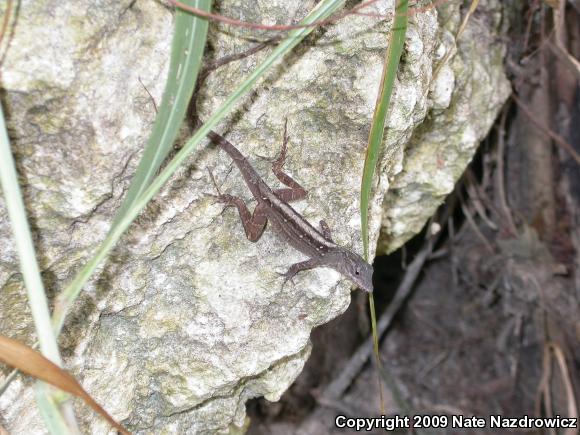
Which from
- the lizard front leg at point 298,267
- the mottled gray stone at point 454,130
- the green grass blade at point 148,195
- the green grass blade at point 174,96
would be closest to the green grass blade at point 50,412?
the green grass blade at point 148,195

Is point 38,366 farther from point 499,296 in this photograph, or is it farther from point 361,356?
point 499,296

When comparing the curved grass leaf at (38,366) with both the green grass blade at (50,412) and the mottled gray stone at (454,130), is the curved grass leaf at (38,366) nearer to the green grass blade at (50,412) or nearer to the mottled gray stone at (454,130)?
the green grass blade at (50,412)

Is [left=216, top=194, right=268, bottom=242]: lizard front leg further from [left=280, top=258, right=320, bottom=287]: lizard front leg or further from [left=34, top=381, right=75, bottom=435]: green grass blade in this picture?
[left=34, top=381, right=75, bottom=435]: green grass blade

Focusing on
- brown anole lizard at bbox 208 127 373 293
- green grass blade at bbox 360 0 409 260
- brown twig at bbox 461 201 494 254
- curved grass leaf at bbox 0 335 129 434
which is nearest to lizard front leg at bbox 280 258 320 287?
brown anole lizard at bbox 208 127 373 293

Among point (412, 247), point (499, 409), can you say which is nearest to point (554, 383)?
point (499, 409)

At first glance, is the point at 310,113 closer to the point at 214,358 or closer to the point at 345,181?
the point at 345,181

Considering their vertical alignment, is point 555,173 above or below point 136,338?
above
